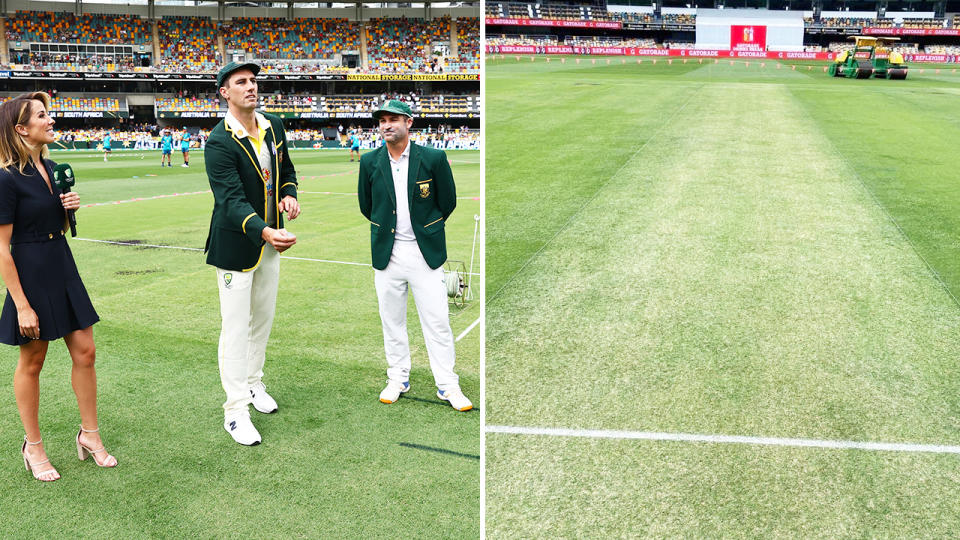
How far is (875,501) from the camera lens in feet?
10.3

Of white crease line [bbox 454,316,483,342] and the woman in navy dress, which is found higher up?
the woman in navy dress

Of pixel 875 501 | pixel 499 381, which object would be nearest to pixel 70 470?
pixel 499 381

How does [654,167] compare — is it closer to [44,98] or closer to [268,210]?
[268,210]

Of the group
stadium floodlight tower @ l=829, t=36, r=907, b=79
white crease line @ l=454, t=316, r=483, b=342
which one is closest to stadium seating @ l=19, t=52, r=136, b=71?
stadium floodlight tower @ l=829, t=36, r=907, b=79

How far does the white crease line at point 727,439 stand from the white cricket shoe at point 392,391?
782 mm

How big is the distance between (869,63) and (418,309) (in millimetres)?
28528

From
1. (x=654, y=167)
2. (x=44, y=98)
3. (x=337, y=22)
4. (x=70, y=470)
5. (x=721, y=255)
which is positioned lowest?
(x=70, y=470)

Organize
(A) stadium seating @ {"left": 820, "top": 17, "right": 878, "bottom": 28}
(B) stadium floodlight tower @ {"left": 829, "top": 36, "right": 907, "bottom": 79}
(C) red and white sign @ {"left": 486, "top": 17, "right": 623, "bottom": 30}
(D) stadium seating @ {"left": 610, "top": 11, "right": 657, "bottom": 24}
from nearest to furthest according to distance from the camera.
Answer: (B) stadium floodlight tower @ {"left": 829, "top": 36, "right": 907, "bottom": 79} < (A) stadium seating @ {"left": 820, "top": 17, "right": 878, "bottom": 28} < (C) red and white sign @ {"left": 486, "top": 17, "right": 623, "bottom": 30} < (D) stadium seating @ {"left": 610, "top": 11, "right": 657, "bottom": 24}

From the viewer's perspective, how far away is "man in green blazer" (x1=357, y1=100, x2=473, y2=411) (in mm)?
4227

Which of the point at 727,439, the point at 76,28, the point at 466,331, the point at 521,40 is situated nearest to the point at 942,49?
the point at 521,40

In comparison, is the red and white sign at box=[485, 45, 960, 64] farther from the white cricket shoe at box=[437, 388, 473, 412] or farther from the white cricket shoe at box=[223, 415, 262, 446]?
the white cricket shoe at box=[223, 415, 262, 446]

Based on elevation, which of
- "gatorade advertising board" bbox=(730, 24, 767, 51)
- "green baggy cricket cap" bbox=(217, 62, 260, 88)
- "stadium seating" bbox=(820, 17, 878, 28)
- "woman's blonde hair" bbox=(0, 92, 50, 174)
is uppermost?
Answer: "stadium seating" bbox=(820, 17, 878, 28)

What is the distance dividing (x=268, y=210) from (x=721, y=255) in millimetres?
4274

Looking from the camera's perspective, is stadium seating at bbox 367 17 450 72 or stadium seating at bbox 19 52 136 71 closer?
stadium seating at bbox 19 52 136 71
